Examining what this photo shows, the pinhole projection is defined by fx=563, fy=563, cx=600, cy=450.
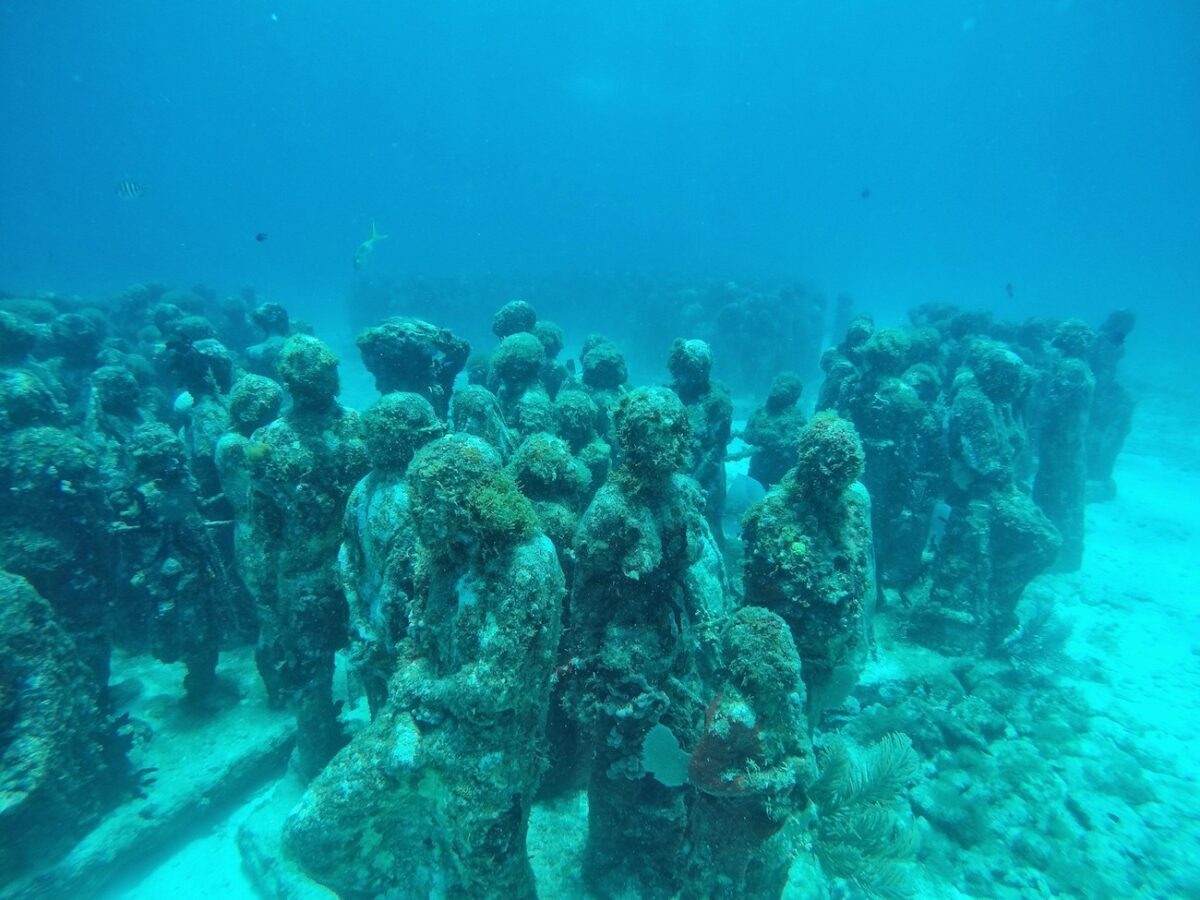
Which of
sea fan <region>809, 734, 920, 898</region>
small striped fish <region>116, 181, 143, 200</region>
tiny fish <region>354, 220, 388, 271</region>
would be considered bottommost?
sea fan <region>809, 734, 920, 898</region>

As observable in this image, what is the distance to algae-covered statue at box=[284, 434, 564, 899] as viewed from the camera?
3420 millimetres

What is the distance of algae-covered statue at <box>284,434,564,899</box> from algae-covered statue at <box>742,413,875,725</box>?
83.4 inches

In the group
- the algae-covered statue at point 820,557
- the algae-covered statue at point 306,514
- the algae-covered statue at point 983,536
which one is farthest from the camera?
the algae-covered statue at point 983,536

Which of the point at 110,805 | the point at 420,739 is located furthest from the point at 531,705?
the point at 110,805

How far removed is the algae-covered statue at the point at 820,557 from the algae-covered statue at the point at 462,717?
2119 millimetres

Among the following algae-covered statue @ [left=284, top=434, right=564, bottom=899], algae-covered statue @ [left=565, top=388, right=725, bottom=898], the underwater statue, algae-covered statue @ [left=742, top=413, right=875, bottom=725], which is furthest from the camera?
the underwater statue

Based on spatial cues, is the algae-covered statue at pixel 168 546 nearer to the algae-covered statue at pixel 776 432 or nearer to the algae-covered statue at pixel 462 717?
the algae-covered statue at pixel 462 717

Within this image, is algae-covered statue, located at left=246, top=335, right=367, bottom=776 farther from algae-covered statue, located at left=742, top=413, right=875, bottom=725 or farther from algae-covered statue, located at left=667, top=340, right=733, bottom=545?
algae-covered statue, located at left=667, top=340, right=733, bottom=545

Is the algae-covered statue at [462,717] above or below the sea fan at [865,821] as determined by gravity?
above

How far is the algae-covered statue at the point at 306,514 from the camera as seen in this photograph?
223 inches

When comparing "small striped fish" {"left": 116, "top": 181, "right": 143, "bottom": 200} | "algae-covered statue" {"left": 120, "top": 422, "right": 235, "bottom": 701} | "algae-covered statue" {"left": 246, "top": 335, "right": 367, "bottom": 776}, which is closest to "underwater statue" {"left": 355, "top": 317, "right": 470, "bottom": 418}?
"algae-covered statue" {"left": 246, "top": 335, "right": 367, "bottom": 776}

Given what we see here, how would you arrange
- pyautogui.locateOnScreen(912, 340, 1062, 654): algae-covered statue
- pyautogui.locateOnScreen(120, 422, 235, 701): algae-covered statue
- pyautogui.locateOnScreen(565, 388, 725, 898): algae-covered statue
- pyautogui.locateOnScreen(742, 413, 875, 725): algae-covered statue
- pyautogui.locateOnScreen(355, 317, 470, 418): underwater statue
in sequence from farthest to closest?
pyautogui.locateOnScreen(912, 340, 1062, 654): algae-covered statue → pyautogui.locateOnScreen(355, 317, 470, 418): underwater statue → pyautogui.locateOnScreen(120, 422, 235, 701): algae-covered statue → pyautogui.locateOnScreen(742, 413, 875, 725): algae-covered statue → pyautogui.locateOnScreen(565, 388, 725, 898): algae-covered statue

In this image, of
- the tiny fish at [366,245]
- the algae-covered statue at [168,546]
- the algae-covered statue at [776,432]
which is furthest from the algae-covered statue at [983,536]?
the tiny fish at [366,245]

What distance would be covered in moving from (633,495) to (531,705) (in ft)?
5.46
